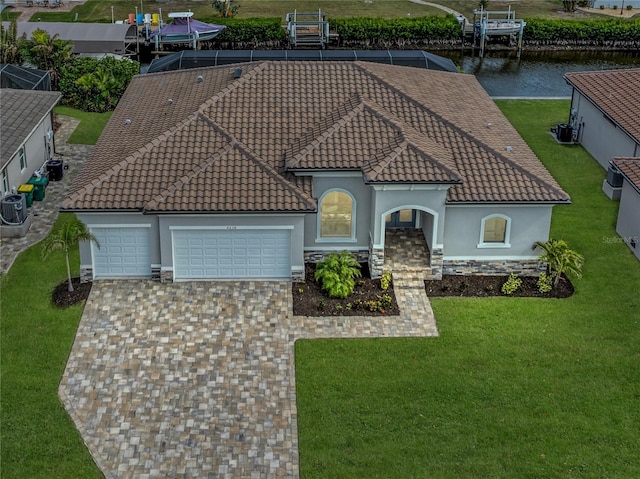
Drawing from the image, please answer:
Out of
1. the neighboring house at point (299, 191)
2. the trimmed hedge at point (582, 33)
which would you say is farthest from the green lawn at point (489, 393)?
the trimmed hedge at point (582, 33)

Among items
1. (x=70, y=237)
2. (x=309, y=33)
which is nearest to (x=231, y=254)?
(x=70, y=237)

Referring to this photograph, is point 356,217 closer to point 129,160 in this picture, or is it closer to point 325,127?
point 325,127

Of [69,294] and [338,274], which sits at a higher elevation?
[338,274]

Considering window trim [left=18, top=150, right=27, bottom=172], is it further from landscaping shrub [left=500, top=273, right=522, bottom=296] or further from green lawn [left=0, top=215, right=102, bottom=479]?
landscaping shrub [left=500, top=273, right=522, bottom=296]

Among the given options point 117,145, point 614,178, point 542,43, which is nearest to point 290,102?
point 117,145

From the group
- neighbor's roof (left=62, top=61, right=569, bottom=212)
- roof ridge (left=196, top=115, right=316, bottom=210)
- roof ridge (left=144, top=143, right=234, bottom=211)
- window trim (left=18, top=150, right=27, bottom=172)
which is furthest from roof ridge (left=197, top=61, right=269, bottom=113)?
window trim (left=18, top=150, right=27, bottom=172)

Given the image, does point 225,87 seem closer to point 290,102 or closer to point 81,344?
point 290,102
